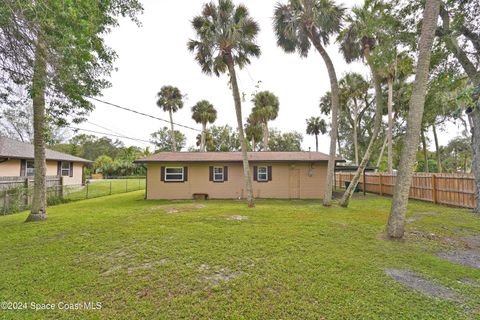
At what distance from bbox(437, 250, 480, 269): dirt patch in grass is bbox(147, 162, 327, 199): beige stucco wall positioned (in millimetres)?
8134

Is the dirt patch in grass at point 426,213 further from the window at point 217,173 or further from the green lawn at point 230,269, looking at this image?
the window at point 217,173

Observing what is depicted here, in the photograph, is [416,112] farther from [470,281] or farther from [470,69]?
[470,69]

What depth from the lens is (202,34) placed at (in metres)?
9.39

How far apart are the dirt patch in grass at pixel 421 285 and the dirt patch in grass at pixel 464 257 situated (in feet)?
4.64

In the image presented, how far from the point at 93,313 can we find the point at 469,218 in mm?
10737

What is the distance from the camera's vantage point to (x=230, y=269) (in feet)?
12.0

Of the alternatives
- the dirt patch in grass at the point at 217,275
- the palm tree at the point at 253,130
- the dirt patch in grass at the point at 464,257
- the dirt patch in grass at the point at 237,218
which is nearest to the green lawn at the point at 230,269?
the dirt patch in grass at the point at 217,275

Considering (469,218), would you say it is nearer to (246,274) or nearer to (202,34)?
(246,274)

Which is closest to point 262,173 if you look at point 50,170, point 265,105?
point 265,105

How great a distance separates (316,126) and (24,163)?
1128 inches

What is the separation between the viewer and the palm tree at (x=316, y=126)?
2902 centimetres

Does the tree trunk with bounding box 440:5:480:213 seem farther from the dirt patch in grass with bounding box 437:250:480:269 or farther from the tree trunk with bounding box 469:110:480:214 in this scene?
the dirt patch in grass with bounding box 437:250:480:269

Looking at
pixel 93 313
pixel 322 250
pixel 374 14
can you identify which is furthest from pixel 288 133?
pixel 93 313

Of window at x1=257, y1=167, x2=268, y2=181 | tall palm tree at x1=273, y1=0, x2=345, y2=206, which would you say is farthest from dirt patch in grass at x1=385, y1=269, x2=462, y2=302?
window at x1=257, y1=167, x2=268, y2=181
